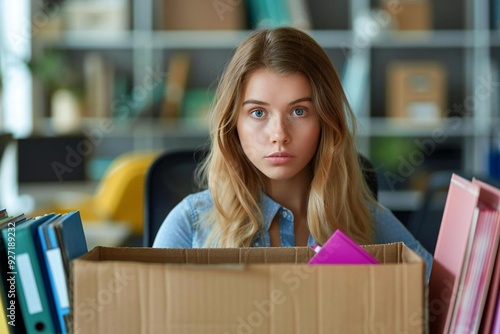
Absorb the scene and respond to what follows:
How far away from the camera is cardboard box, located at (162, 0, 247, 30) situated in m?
4.36

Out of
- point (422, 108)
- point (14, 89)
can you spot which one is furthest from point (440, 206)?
point (14, 89)

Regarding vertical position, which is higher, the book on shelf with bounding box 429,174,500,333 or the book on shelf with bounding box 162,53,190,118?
the book on shelf with bounding box 162,53,190,118

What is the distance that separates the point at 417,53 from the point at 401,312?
3939 millimetres

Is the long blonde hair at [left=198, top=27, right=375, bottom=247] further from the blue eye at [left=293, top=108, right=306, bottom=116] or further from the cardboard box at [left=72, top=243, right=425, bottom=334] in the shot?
the cardboard box at [left=72, top=243, right=425, bottom=334]

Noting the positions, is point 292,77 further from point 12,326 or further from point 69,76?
point 69,76

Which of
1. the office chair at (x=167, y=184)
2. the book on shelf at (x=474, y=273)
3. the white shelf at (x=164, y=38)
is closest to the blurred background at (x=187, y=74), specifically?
the white shelf at (x=164, y=38)

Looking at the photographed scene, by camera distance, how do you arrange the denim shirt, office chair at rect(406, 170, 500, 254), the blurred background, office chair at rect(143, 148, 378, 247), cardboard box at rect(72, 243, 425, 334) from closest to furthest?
cardboard box at rect(72, 243, 425, 334), the denim shirt, office chair at rect(143, 148, 378, 247), office chair at rect(406, 170, 500, 254), the blurred background

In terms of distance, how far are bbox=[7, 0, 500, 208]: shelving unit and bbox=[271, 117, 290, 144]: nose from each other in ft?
9.85

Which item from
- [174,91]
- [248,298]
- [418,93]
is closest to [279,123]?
[248,298]

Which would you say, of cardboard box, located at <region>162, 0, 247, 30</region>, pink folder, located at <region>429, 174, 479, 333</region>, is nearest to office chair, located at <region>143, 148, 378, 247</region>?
pink folder, located at <region>429, 174, 479, 333</region>

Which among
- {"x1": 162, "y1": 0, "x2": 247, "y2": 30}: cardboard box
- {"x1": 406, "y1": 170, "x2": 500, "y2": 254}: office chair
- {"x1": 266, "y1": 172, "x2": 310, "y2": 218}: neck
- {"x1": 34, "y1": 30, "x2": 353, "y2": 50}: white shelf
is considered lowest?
{"x1": 406, "y1": 170, "x2": 500, "y2": 254}: office chair

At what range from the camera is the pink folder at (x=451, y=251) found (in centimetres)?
92

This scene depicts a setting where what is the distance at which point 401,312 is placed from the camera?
89 centimetres

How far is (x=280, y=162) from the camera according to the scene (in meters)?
1.33
